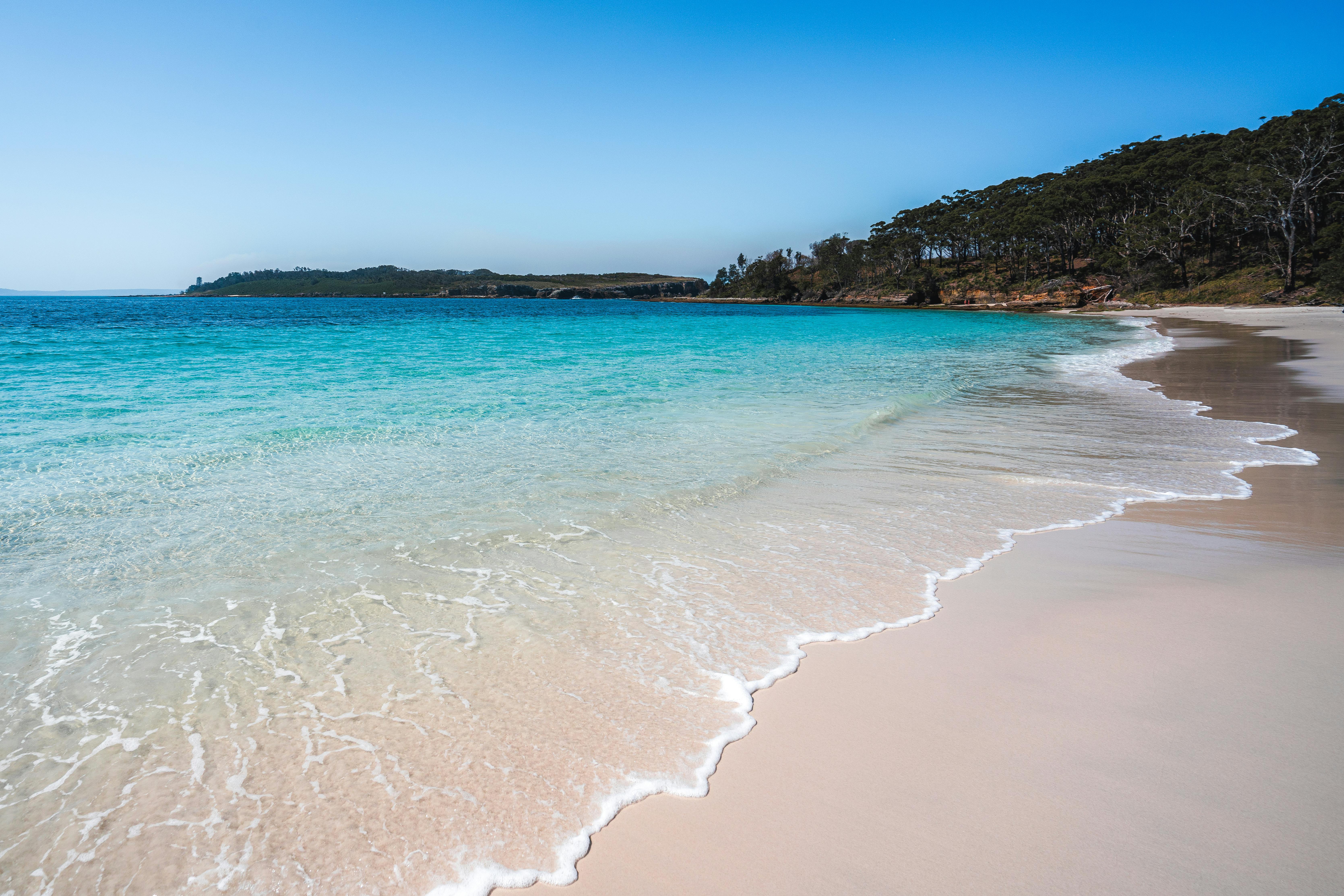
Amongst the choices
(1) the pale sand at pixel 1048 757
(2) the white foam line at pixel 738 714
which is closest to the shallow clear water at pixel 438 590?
(2) the white foam line at pixel 738 714

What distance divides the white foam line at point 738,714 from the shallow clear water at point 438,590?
2 cm

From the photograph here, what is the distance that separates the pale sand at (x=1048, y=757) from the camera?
213 cm

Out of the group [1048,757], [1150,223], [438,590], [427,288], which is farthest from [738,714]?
[427,288]

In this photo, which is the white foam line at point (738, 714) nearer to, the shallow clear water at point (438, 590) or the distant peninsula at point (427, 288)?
the shallow clear water at point (438, 590)

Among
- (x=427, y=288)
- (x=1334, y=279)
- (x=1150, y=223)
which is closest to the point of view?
(x=1334, y=279)

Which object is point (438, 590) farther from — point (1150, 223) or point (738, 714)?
point (1150, 223)

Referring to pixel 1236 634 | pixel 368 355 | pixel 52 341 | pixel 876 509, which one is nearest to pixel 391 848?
pixel 1236 634

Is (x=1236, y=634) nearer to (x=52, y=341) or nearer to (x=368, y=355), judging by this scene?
(x=368, y=355)

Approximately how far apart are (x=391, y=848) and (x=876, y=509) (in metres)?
4.84

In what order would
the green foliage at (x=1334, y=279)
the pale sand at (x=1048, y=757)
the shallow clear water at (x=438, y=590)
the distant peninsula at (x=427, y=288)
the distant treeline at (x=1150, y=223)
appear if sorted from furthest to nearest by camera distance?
the distant peninsula at (x=427, y=288)
the distant treeline at (x=1150, y=223)
the green foliage at (x=1334, y=279)
the shallow clear water at (x=438, y=590)
the pale sand at (x=1048, y=757)

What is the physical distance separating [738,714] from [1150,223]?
78.9 metres

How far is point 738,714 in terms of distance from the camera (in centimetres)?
301

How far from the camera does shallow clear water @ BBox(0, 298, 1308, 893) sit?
7.98ft

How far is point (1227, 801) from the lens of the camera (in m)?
2.37
